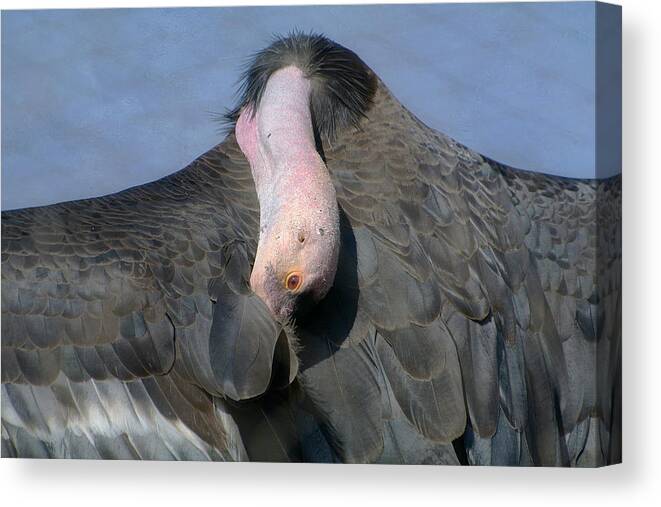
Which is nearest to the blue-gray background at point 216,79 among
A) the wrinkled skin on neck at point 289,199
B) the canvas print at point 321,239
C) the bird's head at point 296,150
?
the canvas print at point 321,239

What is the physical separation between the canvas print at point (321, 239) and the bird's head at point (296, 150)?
0.04 feet

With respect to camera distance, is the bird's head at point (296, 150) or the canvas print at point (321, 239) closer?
the canvas print at point (321, 239)

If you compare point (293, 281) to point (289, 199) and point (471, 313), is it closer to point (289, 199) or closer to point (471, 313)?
point (289, 199)

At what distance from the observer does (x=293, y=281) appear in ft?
28.6

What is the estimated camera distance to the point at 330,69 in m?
8.97

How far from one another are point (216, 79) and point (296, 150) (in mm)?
598

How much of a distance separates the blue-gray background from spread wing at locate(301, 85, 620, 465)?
21 cm

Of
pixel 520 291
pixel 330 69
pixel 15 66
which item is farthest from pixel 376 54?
pixel 15 66

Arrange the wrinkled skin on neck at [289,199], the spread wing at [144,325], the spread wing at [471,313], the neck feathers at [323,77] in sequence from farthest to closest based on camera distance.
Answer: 1. the neck feathers at [323,77]
2. the spread wing at [144,325]
3. the wrinkled skin on neck at [289,199]
4. the spread wing at [471,313]

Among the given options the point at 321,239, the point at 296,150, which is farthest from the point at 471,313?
the point at 296,150

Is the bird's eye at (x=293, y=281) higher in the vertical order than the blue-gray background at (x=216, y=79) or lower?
lower

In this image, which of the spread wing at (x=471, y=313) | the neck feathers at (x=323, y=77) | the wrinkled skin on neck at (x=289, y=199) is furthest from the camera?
the neck feathers at (x=323, y=77)

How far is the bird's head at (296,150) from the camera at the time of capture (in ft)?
28.7

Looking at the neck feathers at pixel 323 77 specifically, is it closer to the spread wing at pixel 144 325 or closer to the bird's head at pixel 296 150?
the bird's head at pixel 296 150
